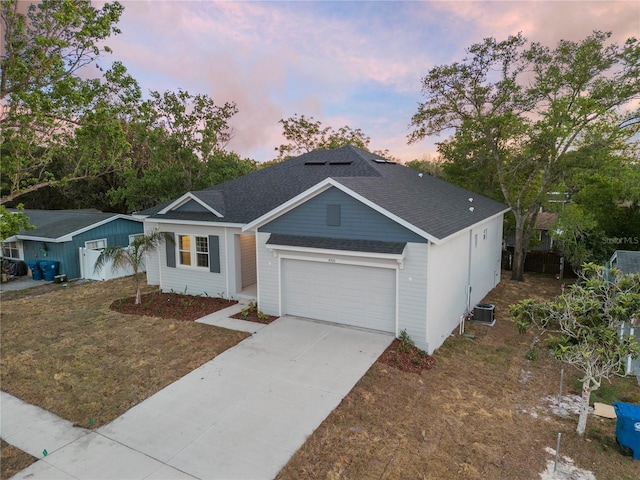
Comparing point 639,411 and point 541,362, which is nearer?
point 639,411

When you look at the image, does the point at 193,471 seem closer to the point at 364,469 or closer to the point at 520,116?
the point at 364,469

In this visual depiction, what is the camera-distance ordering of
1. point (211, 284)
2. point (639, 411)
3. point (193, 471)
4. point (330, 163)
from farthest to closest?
1. point (330, 163)
2. point (211, 284)
3. point (639, 411)
4. point (193, 471)

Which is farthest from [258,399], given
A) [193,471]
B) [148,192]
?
[148,192]

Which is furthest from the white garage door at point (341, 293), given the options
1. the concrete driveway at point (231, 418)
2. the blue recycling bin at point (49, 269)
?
the blue recycling bin at point (49, 269)

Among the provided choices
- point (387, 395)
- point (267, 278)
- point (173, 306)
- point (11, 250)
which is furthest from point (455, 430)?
point (11, 250)

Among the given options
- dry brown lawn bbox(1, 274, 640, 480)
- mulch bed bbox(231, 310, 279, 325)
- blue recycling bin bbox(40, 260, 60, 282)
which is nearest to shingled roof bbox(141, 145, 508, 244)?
mulch bed bbox(231, 310, 279, 325)

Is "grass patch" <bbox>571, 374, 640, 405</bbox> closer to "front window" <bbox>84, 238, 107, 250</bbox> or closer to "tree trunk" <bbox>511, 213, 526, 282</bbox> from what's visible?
"tree trunk" <bbox>511, 213, 526, 282</bbox>
